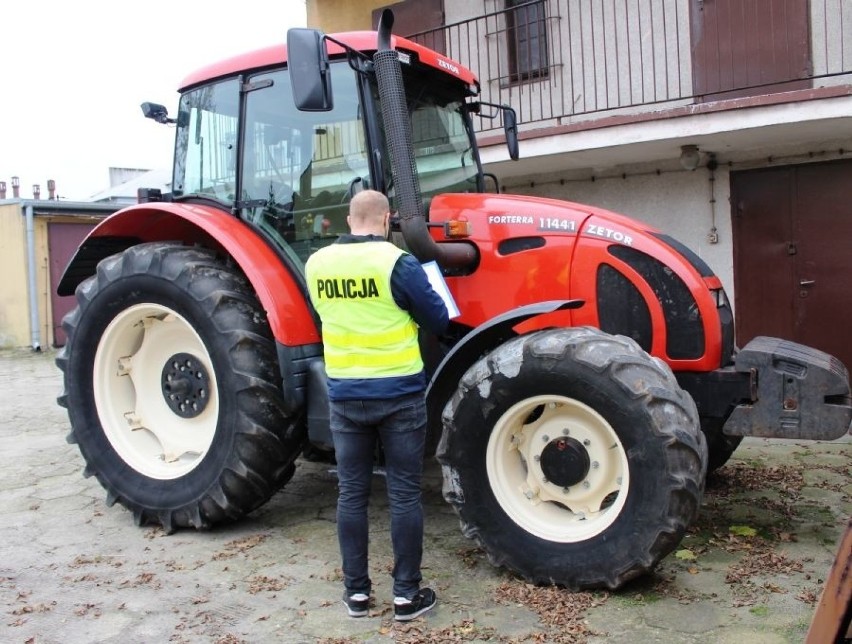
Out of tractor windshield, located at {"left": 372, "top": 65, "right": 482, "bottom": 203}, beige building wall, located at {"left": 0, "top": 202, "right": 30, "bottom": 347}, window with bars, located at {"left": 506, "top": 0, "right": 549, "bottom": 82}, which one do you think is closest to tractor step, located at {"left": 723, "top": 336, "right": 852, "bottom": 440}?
tractor windshield, located at {"left": 372, "top": 65, "right": 482, "bottom": 203}

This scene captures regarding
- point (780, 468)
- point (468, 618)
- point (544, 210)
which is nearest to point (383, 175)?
point (544, 210)

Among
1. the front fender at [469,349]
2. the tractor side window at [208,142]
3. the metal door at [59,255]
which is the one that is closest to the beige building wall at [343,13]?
the tractor side window at [208,142]

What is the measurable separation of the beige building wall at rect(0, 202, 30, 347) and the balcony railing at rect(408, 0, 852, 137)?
9.18 m

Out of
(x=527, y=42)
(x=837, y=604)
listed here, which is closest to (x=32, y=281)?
(x=527, y=42)

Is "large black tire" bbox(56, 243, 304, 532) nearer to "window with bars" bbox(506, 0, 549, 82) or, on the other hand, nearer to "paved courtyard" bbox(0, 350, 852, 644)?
"paved courtyard" bbox(0, 350, 852, 644)

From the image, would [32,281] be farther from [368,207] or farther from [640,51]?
[368,207]

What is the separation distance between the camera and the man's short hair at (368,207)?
3.49 metres

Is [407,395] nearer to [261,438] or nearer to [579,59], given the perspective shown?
[261,438]

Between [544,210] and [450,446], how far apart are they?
4.42 ft

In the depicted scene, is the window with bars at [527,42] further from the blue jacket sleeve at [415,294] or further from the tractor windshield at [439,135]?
the blue jacket sleeve at [415,294]

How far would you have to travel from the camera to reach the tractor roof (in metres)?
4.35

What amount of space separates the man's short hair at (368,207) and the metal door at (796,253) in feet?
19.6

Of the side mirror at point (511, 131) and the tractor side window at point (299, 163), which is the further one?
the side mirror at point (511, 131)

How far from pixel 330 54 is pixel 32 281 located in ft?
41.2
